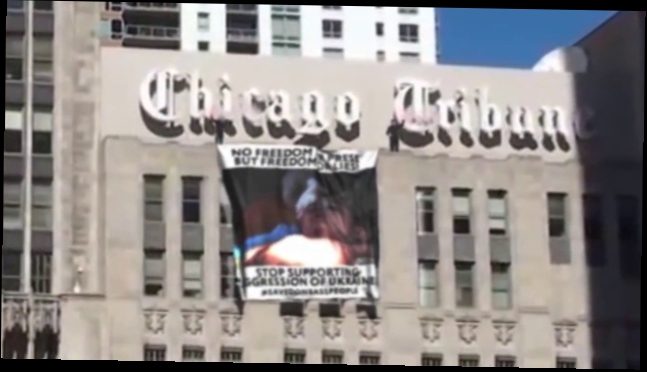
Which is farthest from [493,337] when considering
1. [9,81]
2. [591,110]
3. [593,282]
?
[9,81]

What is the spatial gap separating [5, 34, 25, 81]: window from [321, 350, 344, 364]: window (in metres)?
7.52

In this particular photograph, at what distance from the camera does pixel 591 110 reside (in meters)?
35.2

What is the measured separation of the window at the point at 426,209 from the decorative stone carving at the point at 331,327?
245 cm

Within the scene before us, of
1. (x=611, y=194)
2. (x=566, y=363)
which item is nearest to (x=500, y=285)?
(x=566, y=363)

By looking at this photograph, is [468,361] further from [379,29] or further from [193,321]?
[379,29]

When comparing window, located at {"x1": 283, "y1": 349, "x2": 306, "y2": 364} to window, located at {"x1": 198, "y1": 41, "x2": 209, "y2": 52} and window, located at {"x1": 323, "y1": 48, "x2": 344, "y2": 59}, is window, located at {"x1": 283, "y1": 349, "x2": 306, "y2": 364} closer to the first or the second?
window, located at {"x1": 323, "y1": 48, "x2": 344, "y2": 59}

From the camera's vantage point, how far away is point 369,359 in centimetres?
3394

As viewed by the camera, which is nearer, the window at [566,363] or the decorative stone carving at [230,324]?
the decorative stone carving at [230,324]

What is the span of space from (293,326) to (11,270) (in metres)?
5.26

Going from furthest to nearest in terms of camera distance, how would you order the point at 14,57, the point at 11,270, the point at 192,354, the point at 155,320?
1. the point at 192,354
2. the point at 14,57
3. the point at 155,320
4. the point at 11,270

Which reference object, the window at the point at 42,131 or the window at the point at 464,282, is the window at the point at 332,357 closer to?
the window at the point at 464,282

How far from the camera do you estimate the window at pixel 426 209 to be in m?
35.0

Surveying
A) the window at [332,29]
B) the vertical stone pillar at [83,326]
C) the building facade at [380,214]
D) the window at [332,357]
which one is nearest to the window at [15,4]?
the building facade at [380,214]

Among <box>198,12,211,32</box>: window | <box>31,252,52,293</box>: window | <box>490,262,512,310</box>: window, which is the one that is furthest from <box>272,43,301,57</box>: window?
<box>31,252,52,293</box>: window
